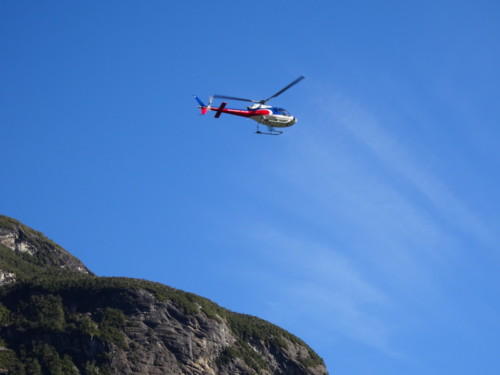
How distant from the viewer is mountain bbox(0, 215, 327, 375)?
11875cm

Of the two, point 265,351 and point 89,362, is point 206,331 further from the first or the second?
point 89,362

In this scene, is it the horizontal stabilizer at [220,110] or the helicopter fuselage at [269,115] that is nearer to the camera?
the horizontal stabilizer at [220,110]

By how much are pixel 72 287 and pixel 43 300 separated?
6.92 m

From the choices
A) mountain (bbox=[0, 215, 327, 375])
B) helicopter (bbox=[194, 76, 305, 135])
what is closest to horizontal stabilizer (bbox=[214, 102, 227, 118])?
helicopter (bbox=[194, 76, 305, 135])

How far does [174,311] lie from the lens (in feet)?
445

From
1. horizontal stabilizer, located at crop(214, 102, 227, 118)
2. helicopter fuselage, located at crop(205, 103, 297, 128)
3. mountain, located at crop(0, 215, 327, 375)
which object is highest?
helicopter fuselage, located at crop(205, 103, 297, 128)

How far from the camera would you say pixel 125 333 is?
126812mm

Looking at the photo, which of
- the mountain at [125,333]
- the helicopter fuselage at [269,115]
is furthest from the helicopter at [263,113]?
the mountain at [125,333]

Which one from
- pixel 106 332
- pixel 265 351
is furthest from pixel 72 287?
pixel 265 351

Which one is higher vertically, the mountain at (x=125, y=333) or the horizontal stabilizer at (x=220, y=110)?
the horizontal stabilizer at (x=220, y=110)

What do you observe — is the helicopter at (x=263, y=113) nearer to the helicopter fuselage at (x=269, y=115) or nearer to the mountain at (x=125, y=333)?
the helicopter fuselage at (x=269, y=115)

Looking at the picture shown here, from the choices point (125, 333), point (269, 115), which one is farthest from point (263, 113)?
point (125, 333)

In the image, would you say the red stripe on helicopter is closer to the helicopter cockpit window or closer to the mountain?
the helicopter cockpit window

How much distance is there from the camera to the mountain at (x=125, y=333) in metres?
119
